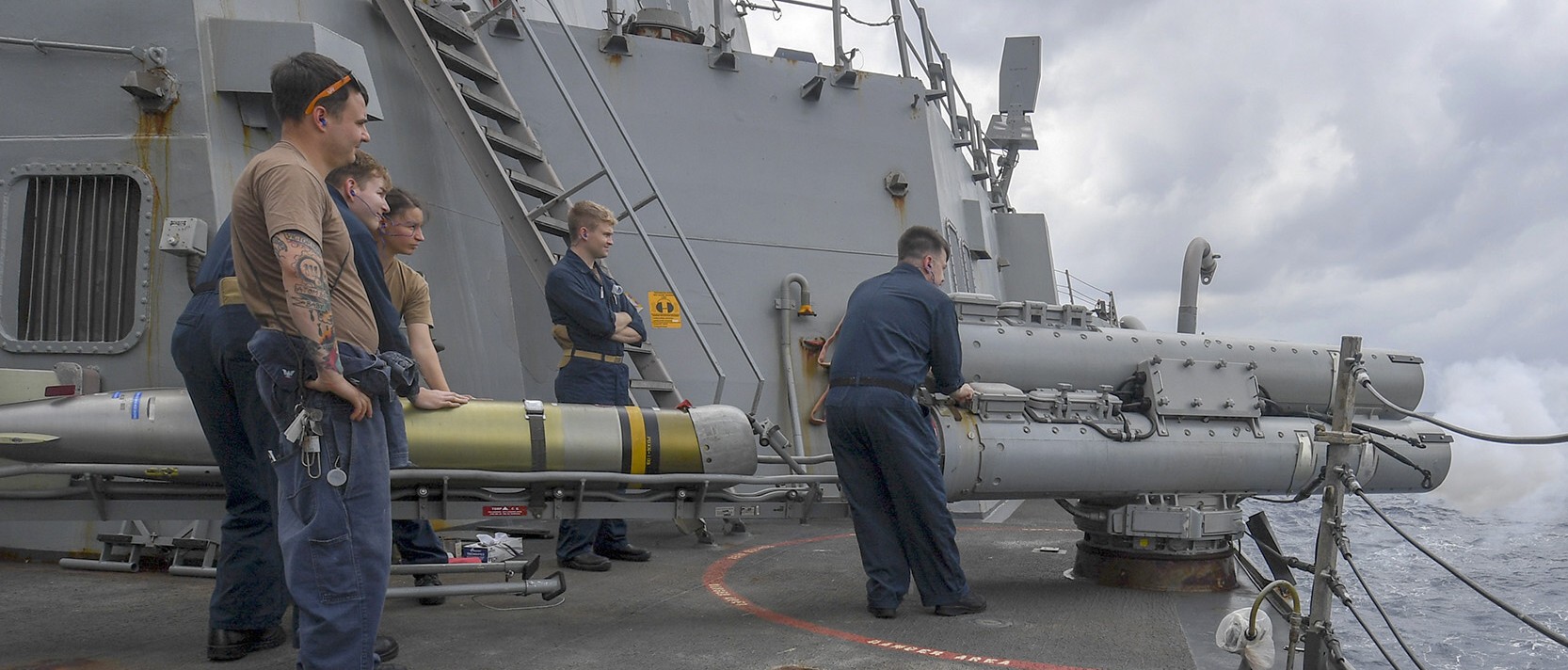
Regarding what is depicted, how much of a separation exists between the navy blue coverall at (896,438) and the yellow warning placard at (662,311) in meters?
3.01

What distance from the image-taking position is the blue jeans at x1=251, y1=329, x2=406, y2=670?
2936 millimetres

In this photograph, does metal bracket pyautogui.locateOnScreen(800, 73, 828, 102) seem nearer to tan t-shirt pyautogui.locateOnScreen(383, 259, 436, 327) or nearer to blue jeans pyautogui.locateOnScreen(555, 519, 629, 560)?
blue jeans pyautogui.locateOnScreen(555, 519, 629, 560)

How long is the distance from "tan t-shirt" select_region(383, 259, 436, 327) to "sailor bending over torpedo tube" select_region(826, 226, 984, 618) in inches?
72.2

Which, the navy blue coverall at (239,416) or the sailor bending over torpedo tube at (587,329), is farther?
the sailor bending over torpedo tube at (587,329)

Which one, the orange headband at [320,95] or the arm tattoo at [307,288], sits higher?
the orange headband at [320,95]

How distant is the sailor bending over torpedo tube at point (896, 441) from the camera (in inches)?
187

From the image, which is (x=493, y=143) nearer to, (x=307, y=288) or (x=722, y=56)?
(x=722, y=56)

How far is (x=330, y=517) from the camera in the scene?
9.64ft

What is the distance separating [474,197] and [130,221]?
7.50ft

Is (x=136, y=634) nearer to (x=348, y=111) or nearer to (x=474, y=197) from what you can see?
(x=348, y=111)

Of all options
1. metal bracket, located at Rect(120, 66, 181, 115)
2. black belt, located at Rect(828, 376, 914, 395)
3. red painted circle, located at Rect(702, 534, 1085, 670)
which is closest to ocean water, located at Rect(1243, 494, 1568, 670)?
red painted circle, located at Rect(702, 534, 1085, 670)

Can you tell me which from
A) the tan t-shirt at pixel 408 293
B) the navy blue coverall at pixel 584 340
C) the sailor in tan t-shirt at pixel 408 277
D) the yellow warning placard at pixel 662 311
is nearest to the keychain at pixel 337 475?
the sailor in tan t-shirt at pixel 408 277

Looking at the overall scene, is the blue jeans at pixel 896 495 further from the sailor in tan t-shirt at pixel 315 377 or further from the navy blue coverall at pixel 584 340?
the sailor in tan t-shirt at pixel 315 377

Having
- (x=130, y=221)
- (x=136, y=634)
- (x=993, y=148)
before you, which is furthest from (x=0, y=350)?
(x=993, y=148)
